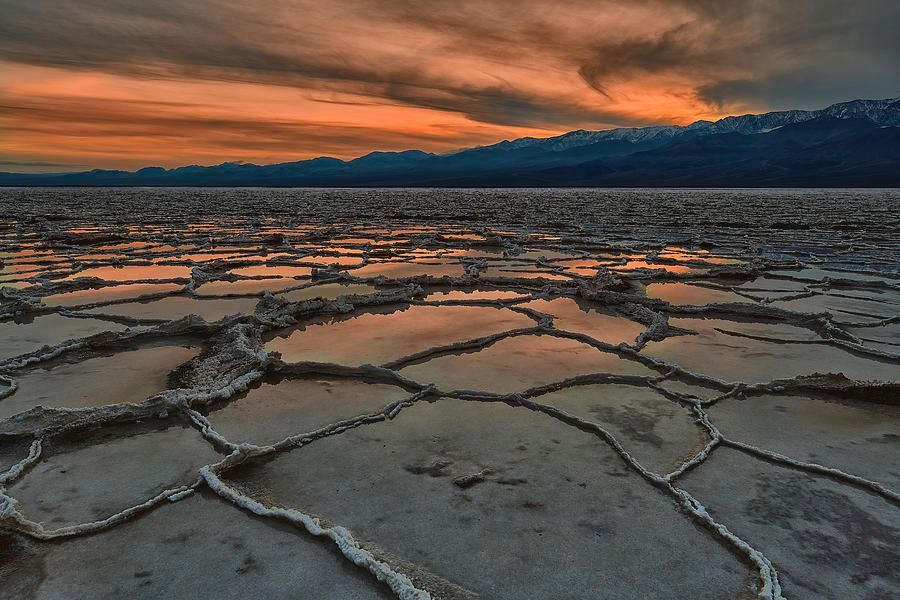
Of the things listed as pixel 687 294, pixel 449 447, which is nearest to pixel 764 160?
pixel 687 294

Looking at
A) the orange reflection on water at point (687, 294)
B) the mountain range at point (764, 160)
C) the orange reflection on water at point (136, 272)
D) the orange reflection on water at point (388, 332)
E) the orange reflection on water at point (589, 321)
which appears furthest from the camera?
the mountain range at point (764, 160)

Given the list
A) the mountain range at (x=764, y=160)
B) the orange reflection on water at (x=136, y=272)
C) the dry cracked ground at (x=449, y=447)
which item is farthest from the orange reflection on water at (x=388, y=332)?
the mountain range at (x=764, y=160)

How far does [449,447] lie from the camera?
1.93 metres

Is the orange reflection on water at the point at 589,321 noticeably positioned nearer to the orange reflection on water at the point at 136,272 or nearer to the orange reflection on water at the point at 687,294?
the orange reflection on water at the point at 687,294

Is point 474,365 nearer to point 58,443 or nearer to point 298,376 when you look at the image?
point 298,376

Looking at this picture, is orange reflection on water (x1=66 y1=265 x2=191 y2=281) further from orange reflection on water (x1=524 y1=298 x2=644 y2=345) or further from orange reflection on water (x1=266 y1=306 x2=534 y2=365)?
orange reflection on water (x1=524 y1=298 x2=644 y2=345)

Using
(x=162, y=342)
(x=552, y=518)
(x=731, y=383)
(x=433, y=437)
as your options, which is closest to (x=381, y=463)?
(x=433, y=437)

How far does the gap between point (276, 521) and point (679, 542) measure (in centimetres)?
113

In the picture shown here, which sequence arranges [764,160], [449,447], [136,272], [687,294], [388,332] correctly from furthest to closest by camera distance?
[764,160] < [136,272] < [687,294] < [388,332] < [449,447]

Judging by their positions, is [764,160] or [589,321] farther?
[764,160]

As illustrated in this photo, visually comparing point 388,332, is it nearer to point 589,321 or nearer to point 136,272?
point 589,321

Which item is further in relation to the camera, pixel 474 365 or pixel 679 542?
pixel 474 365

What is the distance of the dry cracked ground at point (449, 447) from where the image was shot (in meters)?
1.31

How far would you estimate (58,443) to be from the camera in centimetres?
192
